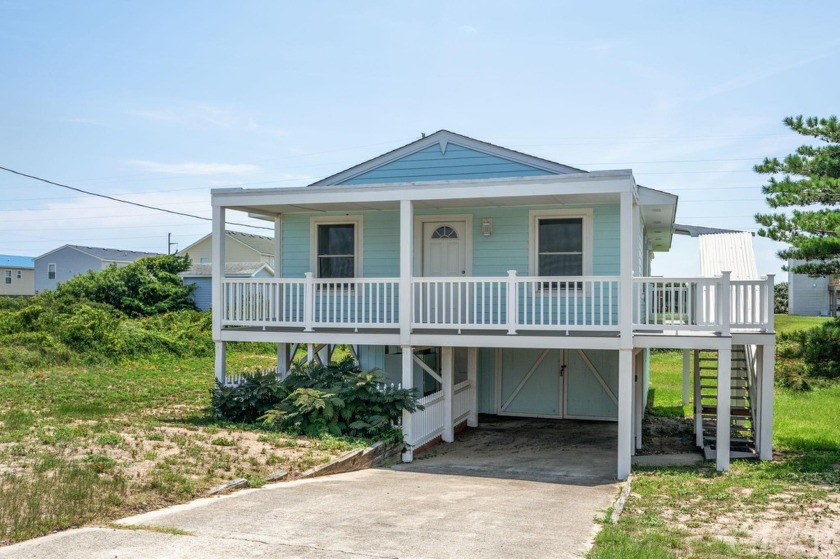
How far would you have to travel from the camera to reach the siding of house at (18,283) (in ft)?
221

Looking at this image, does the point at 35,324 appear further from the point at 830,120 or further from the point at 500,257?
the point at 830,120

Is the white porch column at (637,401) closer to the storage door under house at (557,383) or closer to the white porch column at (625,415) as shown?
the storage door under house at (557,383)

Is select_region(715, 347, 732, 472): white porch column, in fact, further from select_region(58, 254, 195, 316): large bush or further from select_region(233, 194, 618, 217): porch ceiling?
select_region(58, 254, 195, 316): large bush

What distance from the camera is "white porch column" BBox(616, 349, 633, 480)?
37.8 ft

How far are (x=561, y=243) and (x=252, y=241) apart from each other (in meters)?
44.7

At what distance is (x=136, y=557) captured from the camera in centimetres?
628

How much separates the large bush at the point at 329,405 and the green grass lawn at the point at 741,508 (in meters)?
3.97

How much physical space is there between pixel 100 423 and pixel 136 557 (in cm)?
711

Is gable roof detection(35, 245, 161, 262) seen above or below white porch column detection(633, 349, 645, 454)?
above

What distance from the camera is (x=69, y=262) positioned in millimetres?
60219

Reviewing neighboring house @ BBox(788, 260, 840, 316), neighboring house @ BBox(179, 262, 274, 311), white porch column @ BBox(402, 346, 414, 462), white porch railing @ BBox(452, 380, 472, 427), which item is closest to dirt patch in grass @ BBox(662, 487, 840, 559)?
white porch column @ BBox(402, 346, 414, 462)

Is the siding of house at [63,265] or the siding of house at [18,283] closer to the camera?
the siding of house at [63,265]

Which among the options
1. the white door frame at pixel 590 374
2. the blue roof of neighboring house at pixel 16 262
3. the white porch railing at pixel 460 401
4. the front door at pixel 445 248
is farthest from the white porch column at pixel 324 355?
the blue roof of neighboring house at pixel 16 262

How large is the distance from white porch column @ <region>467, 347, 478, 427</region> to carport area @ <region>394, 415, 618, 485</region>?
0.26m
